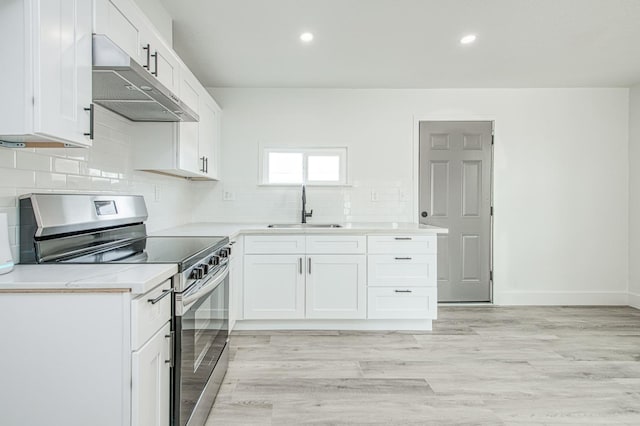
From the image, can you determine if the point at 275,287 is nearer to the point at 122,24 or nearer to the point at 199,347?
the point at 199,347

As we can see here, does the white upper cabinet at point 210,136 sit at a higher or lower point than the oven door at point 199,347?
higher

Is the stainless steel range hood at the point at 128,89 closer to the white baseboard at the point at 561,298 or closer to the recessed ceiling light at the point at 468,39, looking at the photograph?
the recessed ceiling light at the point at 468,39

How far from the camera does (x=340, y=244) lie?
3.24 metres

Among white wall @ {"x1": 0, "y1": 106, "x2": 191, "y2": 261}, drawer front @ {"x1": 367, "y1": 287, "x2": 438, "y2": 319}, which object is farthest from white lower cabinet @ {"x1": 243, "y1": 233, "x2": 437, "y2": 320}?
white wall @ {"x1": 0, "y1": 106, "x2": 191, "y2": 261}

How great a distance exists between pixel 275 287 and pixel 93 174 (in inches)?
65.2

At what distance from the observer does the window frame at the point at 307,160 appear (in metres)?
4.06

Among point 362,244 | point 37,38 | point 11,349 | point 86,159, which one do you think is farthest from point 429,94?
point 11,349

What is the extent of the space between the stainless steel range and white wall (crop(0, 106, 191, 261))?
69mm

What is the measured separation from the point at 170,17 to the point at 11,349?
221 cm

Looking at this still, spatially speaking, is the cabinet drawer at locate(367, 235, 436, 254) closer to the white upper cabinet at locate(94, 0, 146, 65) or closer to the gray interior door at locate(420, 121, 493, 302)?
the gray interior door at locate(420, 121, 493, 302)

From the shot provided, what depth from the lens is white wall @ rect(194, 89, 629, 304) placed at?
4.07 meters

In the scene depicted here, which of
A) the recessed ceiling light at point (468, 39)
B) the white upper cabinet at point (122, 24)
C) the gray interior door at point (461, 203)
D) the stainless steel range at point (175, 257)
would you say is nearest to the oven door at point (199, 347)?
the stainless steel range at point (175, 257)

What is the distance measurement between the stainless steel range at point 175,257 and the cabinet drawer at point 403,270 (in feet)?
4.62

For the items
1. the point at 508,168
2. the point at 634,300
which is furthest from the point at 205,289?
the point at 634,300
